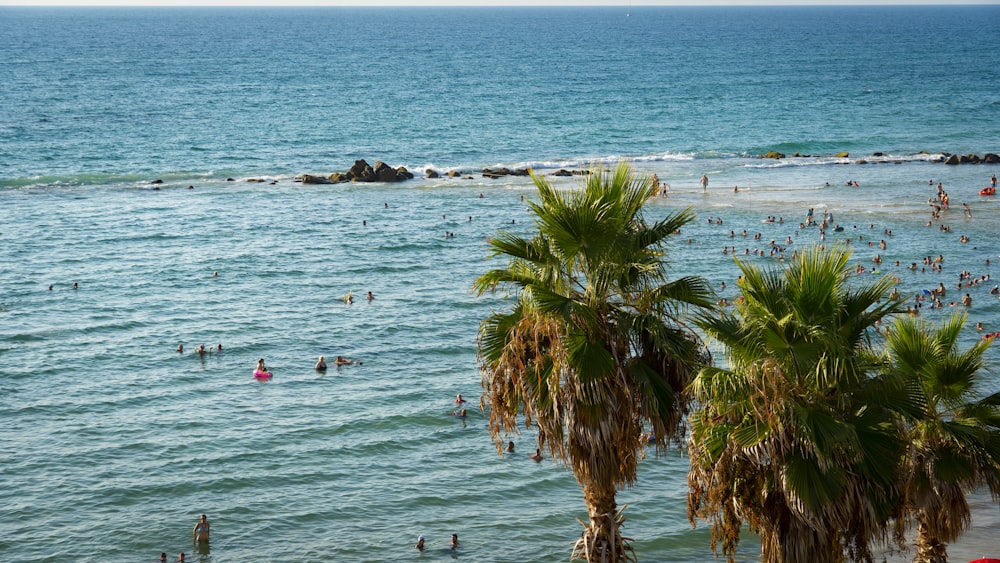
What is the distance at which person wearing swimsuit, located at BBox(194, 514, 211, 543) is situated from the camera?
25.7 metres

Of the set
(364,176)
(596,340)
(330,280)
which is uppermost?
(364,176)

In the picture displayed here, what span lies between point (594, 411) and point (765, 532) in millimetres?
2588

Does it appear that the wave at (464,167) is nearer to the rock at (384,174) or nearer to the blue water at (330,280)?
the blue water at (330,280)

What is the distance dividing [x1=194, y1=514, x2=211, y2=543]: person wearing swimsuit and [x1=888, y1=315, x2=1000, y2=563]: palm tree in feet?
57.8

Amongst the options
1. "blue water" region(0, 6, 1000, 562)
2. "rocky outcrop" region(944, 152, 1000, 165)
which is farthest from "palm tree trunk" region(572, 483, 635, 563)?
"rocky outcrop" region(944, 152, 1000, 165)

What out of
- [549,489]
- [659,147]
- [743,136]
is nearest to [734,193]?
[659,147]

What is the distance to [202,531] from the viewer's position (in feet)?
84.4

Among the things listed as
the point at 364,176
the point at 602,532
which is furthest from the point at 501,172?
the point at 602,532

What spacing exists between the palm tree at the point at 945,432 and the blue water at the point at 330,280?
10398 millimetres

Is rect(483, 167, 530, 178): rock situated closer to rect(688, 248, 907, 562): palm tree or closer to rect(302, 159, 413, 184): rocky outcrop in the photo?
rect(302, 159, 413, 184): rocky outcrop

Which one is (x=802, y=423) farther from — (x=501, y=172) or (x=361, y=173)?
(x=361, y=173)

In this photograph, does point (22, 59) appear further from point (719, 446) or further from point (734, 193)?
point (719, 446)

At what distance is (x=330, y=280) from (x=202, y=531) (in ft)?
84.3

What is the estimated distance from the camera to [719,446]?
12336mm
